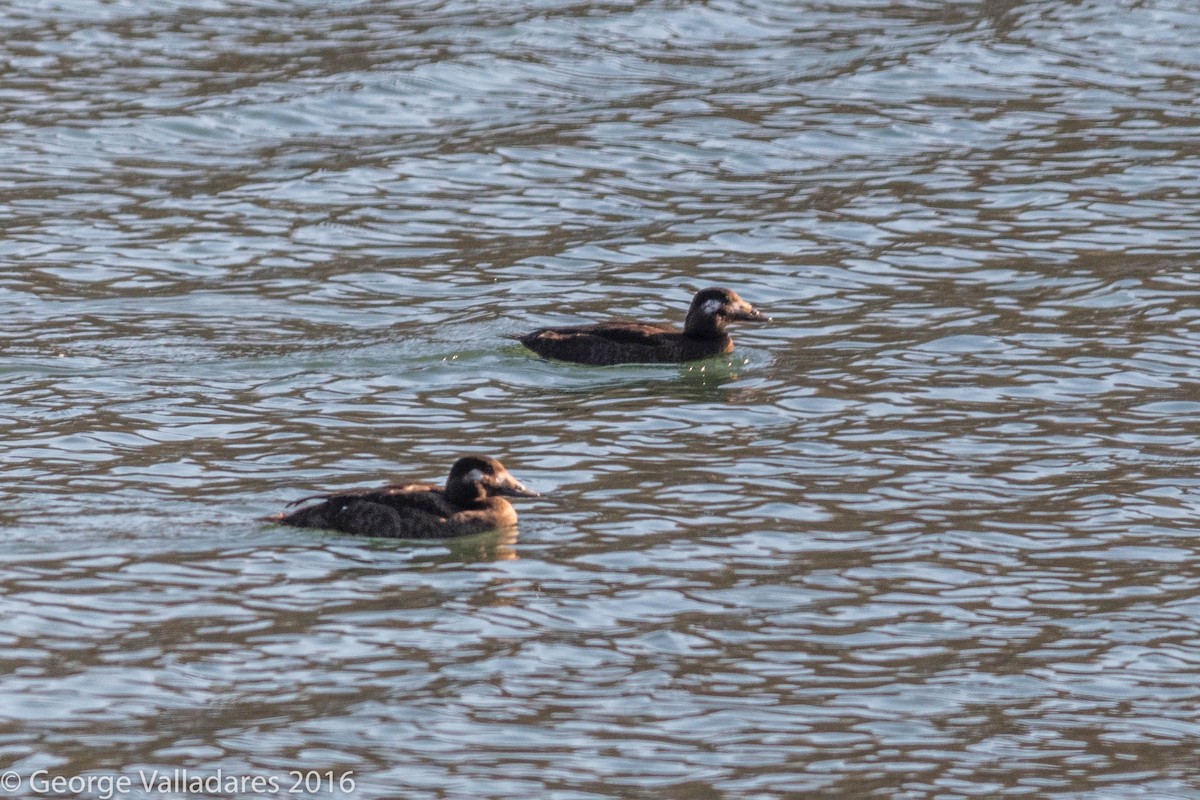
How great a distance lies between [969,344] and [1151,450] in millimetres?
2825

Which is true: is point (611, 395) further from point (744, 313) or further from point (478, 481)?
point (478, 481)

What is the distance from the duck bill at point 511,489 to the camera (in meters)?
12.8

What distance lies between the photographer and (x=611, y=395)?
1619 centimetres

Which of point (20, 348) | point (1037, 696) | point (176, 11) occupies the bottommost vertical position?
point (1037, 696)

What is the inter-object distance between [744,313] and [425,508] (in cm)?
531

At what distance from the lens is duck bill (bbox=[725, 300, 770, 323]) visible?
17000mm

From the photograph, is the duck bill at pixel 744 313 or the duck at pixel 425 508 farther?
the duck bill at pixel 744 313

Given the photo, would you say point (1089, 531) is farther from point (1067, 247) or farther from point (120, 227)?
point (120, 227)

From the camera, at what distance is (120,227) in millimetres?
20688

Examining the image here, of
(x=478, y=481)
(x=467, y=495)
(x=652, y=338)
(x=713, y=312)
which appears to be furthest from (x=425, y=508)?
(x=713, y=312)

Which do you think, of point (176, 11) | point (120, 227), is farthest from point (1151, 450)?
point (176, 11)

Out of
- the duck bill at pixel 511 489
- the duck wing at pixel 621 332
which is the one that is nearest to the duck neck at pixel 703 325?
the duck wing at pixel 621 332

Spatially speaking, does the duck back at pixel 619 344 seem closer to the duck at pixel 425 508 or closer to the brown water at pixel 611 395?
the brown water at pixel 611 395

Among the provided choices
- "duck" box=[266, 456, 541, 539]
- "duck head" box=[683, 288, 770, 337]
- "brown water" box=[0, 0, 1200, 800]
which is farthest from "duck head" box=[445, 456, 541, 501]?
"duck head" box=[683, 288, 770, 337]
